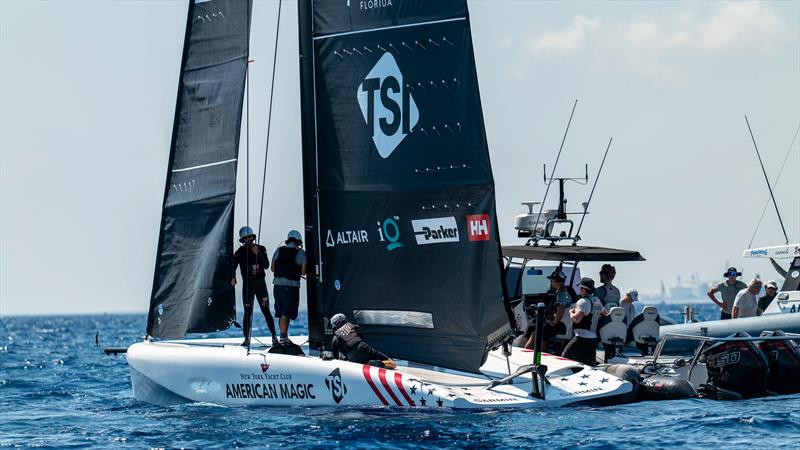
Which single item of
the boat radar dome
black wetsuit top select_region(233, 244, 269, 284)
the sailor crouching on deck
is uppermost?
black wetsuit top select_region(233, 244, 269, 284)

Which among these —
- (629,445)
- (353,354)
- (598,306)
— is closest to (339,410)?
(353,354)

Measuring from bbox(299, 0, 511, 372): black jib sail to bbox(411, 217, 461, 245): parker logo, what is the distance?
12 mm

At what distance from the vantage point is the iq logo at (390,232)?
1584cm

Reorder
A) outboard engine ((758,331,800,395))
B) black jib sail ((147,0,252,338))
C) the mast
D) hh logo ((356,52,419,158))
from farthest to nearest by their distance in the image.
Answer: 1. black jib sail ((147,0,252,338))
2. outboard engine ((758,331,800,395))
3. the mast
4. hh logo ((356,52,419,158))

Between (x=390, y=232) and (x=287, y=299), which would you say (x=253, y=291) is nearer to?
(x=287, y=299)

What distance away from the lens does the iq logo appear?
15844 millimetres

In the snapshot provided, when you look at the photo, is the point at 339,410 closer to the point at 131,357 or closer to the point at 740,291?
the point at 131,357

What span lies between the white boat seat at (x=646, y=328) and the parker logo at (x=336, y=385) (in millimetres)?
6044

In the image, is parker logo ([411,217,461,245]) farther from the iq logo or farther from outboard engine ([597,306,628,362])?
outboard engine ([597,306,628,362])

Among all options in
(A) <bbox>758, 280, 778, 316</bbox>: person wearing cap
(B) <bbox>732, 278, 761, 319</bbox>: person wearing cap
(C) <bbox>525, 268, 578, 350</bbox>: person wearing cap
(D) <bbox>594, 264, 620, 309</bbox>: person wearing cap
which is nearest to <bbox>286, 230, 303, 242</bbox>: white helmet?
(C) <bbox>525, 268, 578, 350</bbox>: person wearing cap

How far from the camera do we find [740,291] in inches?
804

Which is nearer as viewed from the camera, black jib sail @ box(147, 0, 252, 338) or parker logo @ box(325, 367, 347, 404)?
parker logo @ box(325, 367, 347, 404)

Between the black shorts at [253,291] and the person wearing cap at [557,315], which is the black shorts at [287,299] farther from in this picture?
the person wearing cap at [557,315]

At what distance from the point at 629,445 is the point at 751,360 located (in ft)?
14.7
